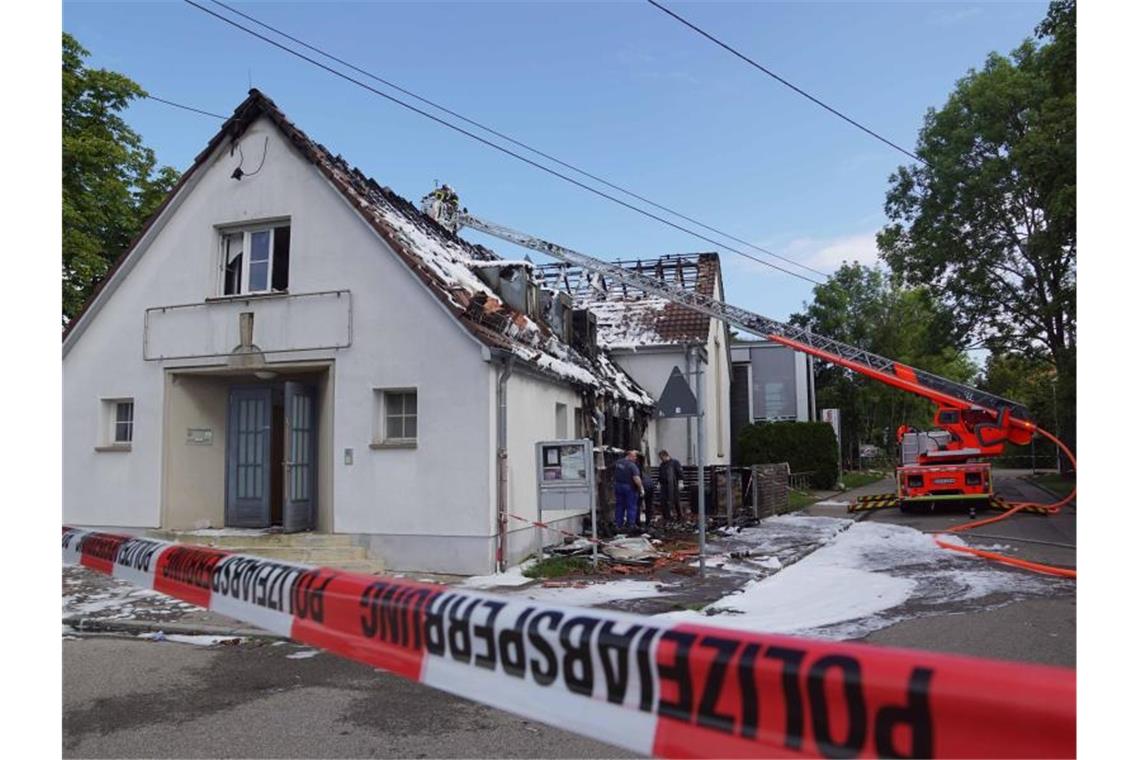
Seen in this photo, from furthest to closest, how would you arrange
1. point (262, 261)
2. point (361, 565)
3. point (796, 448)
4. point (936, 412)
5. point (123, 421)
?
point (796, 448) → point (936, 412) → point (123, 421) → point (262, 261) → point (361, 565)

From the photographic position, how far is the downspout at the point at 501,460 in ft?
39.9

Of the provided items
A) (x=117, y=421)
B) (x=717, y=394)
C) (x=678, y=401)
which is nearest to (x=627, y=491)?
(x=678, y=401)

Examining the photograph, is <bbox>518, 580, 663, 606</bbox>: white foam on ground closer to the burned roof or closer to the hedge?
the burned roof

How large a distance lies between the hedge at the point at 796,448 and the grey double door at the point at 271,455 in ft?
68.4

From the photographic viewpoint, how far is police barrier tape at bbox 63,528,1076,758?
2086 millimetres

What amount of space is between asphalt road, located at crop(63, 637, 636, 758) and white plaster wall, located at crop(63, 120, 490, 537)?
5.12 m

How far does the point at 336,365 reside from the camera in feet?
43.2

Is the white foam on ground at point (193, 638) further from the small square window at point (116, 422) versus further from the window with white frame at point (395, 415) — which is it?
the small square window at point (116, 422)

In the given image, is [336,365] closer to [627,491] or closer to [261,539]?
[261,539]

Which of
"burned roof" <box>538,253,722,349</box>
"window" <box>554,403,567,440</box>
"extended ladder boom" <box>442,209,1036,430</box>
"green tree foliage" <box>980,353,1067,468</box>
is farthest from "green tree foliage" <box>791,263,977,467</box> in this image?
"window" <box>554,403,567,440</box>

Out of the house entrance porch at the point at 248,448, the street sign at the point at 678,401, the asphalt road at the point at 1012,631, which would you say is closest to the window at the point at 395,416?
the house entrance porch at the point at 248,448

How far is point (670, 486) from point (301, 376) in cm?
829

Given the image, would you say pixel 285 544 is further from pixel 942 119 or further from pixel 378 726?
pixel 942 119

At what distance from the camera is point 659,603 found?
937 cm
